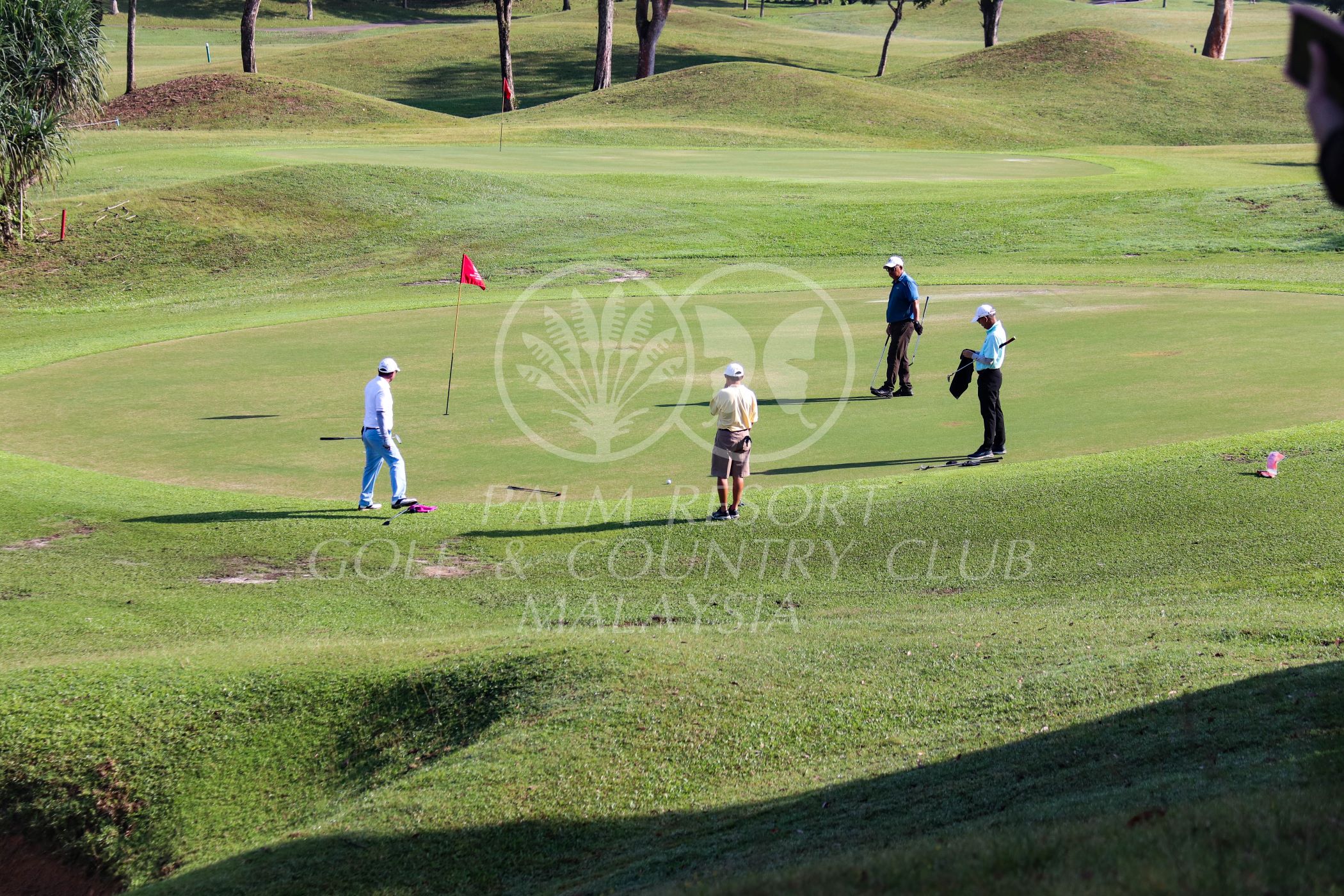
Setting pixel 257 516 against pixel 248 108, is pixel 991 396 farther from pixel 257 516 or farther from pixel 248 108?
pixel 248 108

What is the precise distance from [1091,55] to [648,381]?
60.3 m

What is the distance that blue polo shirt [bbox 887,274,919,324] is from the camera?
19328mm

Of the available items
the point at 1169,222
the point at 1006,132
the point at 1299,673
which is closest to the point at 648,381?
the point at 1299,673

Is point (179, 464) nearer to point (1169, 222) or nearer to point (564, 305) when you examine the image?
point (564, 305)

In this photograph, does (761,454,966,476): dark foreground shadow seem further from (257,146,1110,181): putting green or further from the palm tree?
(257,146,1110,181): putting green

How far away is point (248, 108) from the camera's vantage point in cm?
5900

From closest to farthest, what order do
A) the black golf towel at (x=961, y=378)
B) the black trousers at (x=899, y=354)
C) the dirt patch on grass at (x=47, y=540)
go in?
the dirt patch on grass at (x=47, y=540) < the black golf towel at (x=961, y=378) < the black trousers at (x=899, y=354)

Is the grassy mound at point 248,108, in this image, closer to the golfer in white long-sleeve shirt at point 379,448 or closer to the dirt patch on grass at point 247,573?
the golfer in white long-sleeve shirt at point 379,448

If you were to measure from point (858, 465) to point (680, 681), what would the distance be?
21.1 feet

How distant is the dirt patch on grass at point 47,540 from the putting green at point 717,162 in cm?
2947

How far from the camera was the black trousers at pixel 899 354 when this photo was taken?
61.7 ft

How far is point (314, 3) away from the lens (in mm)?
115188

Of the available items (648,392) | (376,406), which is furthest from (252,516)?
(648,392)

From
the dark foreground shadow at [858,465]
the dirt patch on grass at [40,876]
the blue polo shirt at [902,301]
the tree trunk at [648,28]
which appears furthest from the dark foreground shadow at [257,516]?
Answer: the tree trunk at [648,28]
